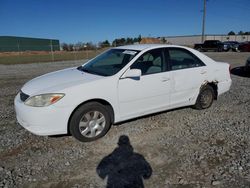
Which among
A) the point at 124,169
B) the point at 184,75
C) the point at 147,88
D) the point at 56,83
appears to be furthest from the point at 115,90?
the point at 184,75

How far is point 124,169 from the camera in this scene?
298 centimetres

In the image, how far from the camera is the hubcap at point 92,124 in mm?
3633

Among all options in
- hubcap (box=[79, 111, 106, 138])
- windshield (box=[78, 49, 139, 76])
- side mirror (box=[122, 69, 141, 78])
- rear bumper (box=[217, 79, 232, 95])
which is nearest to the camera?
hubcap (box=[79, 111, 106, 138])

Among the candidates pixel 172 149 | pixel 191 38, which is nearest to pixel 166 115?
pixel 172 149

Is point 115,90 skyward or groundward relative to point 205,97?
skyward

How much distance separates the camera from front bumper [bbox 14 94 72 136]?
3314 millimetres

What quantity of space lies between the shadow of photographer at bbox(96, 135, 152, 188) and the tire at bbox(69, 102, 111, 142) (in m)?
0.49

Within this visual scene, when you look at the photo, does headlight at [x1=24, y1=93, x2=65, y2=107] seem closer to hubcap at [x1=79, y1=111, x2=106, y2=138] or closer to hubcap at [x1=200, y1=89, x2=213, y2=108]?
hubcap at [x1=79, y1=111, x2=106, y2=138]

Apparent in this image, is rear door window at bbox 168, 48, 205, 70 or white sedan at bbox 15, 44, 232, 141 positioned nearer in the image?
white sedan at bbox 15, 44, 232, 141

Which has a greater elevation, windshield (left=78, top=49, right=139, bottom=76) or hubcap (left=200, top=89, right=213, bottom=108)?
windshield (left=78, top=49, right=139, bottom=76)

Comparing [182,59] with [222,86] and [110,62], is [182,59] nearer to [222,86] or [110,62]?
[222,86]

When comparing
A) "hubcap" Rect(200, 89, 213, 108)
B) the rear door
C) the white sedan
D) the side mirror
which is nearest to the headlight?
the white sedan

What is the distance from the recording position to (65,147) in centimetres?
358

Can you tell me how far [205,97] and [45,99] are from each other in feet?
Result: 11.8
